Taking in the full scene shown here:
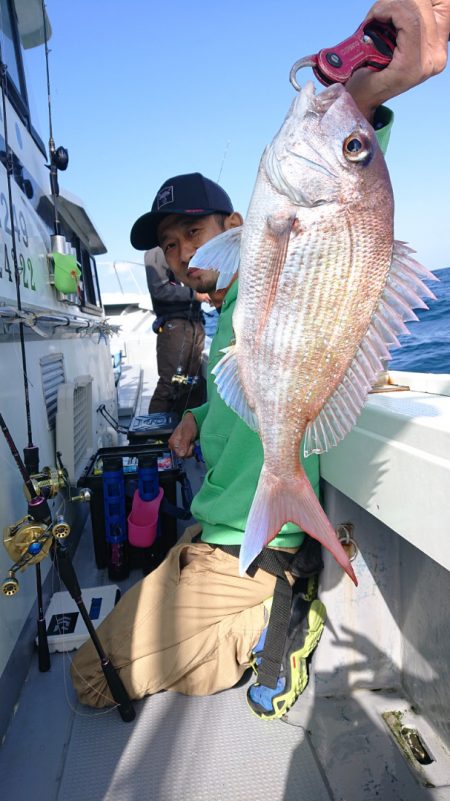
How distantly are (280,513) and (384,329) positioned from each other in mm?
501

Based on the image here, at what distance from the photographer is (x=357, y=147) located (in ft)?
3.52

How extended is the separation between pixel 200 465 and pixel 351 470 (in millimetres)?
3455

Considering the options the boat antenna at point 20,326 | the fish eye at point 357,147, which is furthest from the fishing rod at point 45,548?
the fish eye at point 357,147

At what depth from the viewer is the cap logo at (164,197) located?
2.14 metres

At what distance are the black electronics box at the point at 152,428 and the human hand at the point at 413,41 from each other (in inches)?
124

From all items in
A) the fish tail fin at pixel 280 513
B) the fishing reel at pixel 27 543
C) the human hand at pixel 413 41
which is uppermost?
the human hand at pixel 413 41

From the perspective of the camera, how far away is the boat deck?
153cm

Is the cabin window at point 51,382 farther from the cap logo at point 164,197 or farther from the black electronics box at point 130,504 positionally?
the cap logo at point 164,197

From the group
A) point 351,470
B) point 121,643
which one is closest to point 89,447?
point 121,643

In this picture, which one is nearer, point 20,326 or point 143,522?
point 20,326

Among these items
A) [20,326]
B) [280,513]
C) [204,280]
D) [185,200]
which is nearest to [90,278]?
[20,326]

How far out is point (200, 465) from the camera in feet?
15.9

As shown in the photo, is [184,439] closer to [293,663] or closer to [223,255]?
[293,663]

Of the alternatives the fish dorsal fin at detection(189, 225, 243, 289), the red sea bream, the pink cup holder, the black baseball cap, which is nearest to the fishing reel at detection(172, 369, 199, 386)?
the pink cup holder
